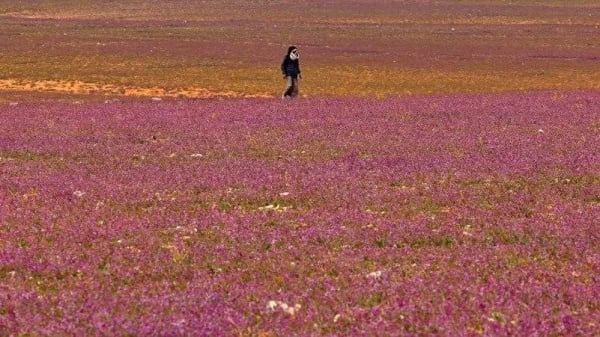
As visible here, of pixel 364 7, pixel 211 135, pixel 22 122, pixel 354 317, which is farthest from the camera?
pixel 364 7

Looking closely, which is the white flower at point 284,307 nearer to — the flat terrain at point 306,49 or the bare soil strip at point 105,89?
the bare soil strip at point 105,89

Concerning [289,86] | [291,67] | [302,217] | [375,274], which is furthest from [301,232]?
[289,86]

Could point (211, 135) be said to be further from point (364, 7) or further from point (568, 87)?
point (364, 7)

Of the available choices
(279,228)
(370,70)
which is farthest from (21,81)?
(279,228)

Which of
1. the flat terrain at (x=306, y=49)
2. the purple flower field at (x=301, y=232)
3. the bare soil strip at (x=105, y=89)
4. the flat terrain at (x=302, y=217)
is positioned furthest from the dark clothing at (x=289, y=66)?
the purple flower field at (x=301, y=232)

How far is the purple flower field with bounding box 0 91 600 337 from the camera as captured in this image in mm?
10367

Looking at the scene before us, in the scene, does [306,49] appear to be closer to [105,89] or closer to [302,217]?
[105,89]

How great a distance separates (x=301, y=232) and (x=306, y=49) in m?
77.7

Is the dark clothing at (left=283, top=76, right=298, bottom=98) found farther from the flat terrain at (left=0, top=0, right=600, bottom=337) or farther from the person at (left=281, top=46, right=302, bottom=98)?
the flat terrain at (left=0, top=0, right=600, bottom=337)

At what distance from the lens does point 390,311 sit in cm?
1042

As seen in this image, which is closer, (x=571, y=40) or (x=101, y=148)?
(x=101, y=148)

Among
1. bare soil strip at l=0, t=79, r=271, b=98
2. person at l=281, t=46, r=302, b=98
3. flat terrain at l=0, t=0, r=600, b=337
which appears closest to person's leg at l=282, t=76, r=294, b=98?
person at l=281, t=46, r=302, b=98

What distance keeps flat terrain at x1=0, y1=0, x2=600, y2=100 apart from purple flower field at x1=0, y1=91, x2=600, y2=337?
1107 inches

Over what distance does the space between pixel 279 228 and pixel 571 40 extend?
3823 inches
